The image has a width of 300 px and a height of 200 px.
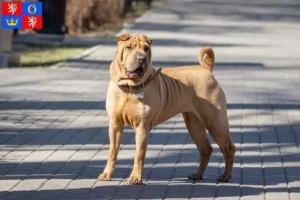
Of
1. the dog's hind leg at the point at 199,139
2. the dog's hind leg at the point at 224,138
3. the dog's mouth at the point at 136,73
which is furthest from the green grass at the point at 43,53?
the dog's mouth at the point at 136,73

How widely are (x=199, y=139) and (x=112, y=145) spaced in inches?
33.7

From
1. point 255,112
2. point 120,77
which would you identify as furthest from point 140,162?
point 255,112

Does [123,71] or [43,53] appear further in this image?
[43,53]

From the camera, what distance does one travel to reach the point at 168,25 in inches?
958

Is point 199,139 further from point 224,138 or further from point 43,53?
point 43,53

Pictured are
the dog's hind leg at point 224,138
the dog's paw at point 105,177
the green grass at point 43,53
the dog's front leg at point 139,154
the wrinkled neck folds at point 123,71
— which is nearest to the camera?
the wrinkled neck folds at point 123,71

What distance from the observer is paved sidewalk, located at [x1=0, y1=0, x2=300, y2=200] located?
23.6 feet

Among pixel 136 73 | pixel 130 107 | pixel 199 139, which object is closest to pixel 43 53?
pixel 199 139

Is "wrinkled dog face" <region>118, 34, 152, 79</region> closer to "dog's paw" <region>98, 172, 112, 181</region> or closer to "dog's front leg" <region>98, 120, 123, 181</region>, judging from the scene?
"dog's front leg" <region>98, 120, 123, 181</region>

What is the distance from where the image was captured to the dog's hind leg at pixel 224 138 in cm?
750

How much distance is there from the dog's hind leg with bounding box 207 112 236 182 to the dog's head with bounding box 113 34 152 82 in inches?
32.3

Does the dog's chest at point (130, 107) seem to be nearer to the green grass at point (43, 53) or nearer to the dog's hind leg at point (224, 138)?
the dog's hind leg at point (224, 138)

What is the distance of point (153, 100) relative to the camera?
7203 mm

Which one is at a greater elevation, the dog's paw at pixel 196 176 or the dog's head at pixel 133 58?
the dog's head at pixel 133 58
